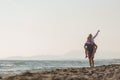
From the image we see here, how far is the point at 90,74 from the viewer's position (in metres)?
12.8

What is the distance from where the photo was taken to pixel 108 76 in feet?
38.6

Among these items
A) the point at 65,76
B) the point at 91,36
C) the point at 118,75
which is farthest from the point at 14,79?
→ the point at 91,36

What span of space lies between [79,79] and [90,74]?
113 cm

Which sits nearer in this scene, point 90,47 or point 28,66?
point 90,47

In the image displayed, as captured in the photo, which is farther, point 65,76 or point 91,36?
point 91,36

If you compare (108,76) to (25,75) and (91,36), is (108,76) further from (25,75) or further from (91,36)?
(91,36)

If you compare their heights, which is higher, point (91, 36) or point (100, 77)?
point (91, 36)

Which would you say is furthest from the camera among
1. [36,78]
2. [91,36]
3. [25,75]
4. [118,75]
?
[91,36]

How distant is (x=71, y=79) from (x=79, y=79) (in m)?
0.25

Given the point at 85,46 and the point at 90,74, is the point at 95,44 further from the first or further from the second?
the point at 90,74

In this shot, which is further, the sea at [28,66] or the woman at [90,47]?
the sea at [28,66]

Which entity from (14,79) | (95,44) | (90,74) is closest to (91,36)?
(95,44)

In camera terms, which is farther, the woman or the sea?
the sea

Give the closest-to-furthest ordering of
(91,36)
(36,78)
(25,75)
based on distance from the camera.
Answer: (36,78)
(25,75)
(91,36)
